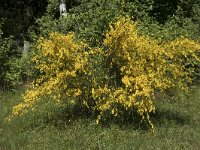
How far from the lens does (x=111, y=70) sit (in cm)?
965

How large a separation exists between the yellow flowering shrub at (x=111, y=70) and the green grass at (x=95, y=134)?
0.35 m

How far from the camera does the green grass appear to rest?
27.8 ft

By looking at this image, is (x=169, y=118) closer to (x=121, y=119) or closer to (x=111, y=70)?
(x=121, y=119)

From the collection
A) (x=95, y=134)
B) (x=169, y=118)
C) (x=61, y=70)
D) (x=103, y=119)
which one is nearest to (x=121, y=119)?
(x=103, y=119)

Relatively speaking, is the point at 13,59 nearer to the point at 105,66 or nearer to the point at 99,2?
the point at 99,2

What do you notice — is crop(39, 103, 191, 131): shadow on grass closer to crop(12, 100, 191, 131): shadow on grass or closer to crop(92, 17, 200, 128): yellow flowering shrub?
crop(12, 100, 191, 131): shadow on grass

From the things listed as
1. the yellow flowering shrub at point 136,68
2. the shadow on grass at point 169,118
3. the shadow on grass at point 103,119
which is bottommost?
the shadow on grass at point 169,118

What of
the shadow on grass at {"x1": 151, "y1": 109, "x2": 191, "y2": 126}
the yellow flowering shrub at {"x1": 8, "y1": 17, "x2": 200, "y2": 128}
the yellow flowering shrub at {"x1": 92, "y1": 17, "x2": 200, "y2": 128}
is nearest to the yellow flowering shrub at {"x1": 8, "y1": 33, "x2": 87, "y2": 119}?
the yellow flowering shrub at {"x1": 8, "y1": 17, "x2": 200, "y2": 128}

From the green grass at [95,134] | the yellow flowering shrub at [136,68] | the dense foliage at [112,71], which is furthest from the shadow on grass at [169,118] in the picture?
the yellow flowering shrub at [136,68]

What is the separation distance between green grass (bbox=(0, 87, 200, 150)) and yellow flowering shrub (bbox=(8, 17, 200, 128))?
0.35m

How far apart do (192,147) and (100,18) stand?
633cm

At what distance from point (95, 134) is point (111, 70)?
1457mm

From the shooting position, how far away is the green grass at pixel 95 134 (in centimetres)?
848

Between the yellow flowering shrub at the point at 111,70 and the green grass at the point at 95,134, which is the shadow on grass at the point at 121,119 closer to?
the green grass at the point at 95,134
